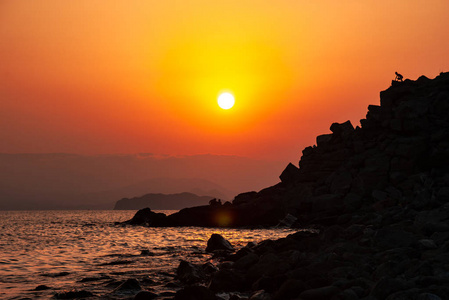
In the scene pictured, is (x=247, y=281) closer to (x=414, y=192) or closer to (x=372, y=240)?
(x=372, y=240)

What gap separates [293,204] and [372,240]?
50.9 meters

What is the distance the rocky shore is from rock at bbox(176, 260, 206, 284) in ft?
0.23

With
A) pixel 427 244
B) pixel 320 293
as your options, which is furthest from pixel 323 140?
pixel 320 293

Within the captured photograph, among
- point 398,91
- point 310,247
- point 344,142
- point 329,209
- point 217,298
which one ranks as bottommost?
point 217,298

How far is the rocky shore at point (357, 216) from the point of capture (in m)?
14.5

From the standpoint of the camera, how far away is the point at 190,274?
20.6 m

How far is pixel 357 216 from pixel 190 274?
96.4 feet

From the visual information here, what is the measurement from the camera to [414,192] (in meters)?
47.5

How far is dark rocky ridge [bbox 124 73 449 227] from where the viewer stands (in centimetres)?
5138

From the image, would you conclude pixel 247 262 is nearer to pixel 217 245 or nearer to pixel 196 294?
pixel 196 294

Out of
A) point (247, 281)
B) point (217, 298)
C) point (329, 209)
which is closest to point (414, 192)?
point (329, 209)

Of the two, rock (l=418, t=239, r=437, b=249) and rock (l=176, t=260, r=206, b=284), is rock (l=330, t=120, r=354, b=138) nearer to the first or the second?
rock (l=176, t=260, r=206, b=284)

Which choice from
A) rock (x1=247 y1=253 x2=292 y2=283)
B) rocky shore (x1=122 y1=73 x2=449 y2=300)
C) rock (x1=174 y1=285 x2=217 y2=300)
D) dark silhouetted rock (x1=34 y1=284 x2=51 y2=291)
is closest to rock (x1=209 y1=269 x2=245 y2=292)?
rocky shore (x1=122 y1=73 x2=449 y2=300)

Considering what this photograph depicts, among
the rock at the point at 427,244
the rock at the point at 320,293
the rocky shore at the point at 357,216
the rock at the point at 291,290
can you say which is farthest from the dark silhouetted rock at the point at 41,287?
the rock at the point at 427,244
